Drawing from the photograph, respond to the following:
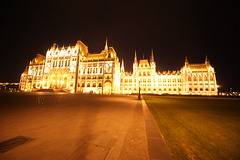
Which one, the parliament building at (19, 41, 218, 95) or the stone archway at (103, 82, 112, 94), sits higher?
the parliament building at (19, 41, 218, 95)

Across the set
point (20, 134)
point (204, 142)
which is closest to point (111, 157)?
point (204, 142)

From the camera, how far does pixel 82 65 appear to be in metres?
53.6

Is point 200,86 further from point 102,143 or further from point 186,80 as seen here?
point 102,143

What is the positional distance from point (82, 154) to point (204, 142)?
3.02 meters

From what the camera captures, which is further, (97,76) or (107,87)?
(97,76)

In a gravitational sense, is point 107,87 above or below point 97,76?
below

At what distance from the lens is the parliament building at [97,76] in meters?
49.8

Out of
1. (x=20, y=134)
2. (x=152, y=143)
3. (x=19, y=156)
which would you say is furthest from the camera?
(x=20, y=134)

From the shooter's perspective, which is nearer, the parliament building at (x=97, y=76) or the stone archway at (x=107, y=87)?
the stone archway at (x=107, y=87)

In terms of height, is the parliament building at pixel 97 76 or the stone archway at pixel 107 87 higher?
the parliament building at pixel 97 76

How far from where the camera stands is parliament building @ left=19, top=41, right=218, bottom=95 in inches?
1960

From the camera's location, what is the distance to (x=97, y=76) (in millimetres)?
50469

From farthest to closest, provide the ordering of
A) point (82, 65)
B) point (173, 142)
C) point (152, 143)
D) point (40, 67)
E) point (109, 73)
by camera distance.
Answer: point (40, 67), point (82, 65), point (109, 73), point (173, 142), point (152, 143)

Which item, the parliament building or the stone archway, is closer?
the stone archway
